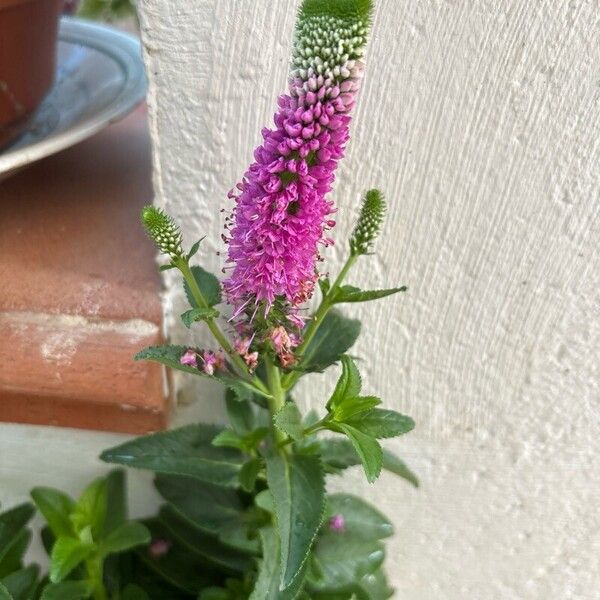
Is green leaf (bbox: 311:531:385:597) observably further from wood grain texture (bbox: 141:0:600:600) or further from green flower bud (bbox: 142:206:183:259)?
green flower bud (bbox: 142:206:183:259)

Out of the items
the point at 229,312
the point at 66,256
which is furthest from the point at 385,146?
the point at 66,256

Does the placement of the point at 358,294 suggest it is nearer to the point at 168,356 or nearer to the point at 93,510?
the point at 168,356

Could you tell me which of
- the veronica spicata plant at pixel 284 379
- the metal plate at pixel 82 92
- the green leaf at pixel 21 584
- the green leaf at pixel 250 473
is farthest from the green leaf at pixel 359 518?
the metal plate at pixel 82 92

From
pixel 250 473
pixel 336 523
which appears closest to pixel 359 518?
pixel 336 523

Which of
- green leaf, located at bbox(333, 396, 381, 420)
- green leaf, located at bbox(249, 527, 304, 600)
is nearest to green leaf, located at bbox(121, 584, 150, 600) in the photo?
green leaf, located at bbox(249, 527, 304, 600)

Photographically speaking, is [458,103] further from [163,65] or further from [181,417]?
[181,417]

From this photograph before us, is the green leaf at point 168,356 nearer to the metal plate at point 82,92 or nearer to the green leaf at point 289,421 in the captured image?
the green leaf at point 289,421
